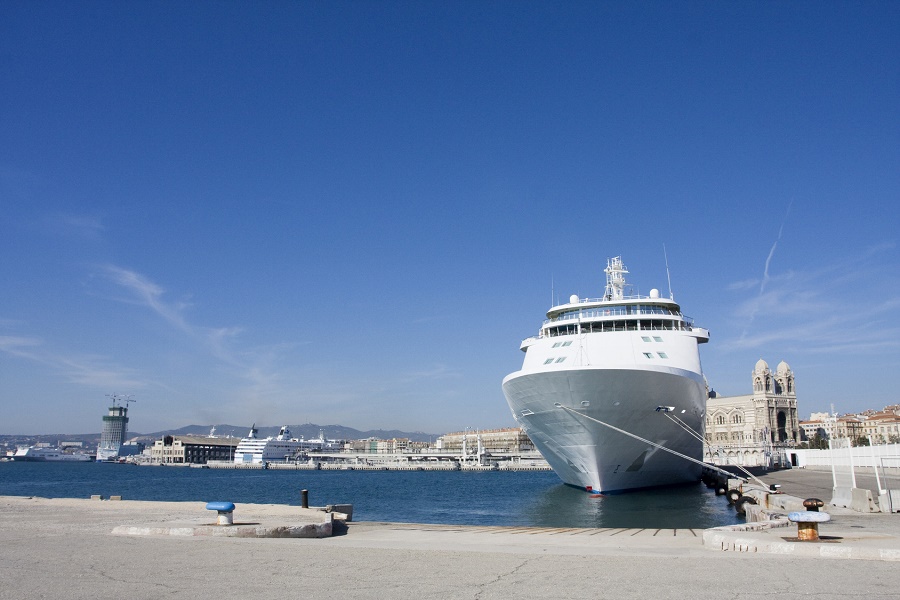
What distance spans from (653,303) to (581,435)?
11.9 m

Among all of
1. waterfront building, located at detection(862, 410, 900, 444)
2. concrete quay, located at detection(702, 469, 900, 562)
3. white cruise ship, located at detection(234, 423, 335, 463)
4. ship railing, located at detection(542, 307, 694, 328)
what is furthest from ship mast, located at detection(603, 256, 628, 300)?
white cruise ship, located at detection(234, 423, 335, 463)

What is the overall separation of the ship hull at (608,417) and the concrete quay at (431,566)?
1351 cm

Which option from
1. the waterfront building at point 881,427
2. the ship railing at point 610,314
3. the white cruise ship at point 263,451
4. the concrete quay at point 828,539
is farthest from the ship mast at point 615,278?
the white cruise ship at point 263,451

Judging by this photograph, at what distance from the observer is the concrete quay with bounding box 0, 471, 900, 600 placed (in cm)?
798

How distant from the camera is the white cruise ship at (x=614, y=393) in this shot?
2884cm

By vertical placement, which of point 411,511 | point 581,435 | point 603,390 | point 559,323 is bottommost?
point 411,511

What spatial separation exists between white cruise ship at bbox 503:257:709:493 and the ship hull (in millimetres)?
51

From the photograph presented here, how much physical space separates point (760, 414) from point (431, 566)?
514 feet

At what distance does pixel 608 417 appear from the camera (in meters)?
29.2

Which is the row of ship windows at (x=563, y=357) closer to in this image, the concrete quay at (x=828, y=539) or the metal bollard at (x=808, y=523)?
the concrete quay at (x=828, y=539)

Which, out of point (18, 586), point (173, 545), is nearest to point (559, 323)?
point (173, 545)

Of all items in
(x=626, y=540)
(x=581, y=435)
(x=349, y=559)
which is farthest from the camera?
(x=581, y=435)

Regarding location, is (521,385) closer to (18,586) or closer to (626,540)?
(626,540)

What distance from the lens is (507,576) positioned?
30.2ft
